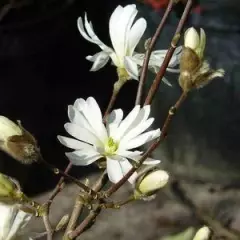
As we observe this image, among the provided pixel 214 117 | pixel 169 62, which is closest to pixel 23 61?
pixel 214 117

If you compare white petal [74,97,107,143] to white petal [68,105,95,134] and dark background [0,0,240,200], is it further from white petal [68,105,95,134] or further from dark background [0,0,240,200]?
dark background [0,0,240,200]

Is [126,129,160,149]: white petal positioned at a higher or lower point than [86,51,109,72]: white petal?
lower

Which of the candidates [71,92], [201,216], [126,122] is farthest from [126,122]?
[71,92]

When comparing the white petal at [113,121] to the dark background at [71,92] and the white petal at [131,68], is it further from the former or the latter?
the dark background at [71,92]

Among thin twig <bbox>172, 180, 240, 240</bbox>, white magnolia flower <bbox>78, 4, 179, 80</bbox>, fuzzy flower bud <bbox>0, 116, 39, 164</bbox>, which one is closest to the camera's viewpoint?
fuzzy flower bud <bbox>0, 116, 39, 164</bbox>

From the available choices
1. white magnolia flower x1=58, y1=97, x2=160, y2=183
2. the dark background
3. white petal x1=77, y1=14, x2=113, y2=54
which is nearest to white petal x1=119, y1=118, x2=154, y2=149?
white magnolia flower x1=58, y1=97, x2=160, y2=183

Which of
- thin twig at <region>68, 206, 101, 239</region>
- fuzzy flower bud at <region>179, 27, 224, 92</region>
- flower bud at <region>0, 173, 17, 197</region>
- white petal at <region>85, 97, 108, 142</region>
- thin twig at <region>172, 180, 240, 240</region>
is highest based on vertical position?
fuzzy flower bud at <region>179, 27, 224, 92</region>

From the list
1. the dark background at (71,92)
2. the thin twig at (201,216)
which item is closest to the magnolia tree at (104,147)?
the thin twig at (201,216)
